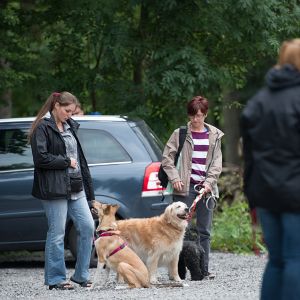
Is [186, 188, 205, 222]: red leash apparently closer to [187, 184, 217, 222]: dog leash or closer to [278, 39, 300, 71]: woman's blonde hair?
[187, 184, 217, 222]: dog leash

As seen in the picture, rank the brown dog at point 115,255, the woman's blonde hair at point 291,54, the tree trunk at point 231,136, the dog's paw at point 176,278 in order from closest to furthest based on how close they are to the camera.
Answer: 1. the woman's blonde hair at point 291,54
2. the brown dog at point 115,255
3. the dog's paw at point 176,278
4. the tree trunk at point 231,136

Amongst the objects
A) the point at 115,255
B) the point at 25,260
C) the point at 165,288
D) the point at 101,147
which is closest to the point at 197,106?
the point at 115,255

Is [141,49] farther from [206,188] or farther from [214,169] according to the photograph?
[206,188]

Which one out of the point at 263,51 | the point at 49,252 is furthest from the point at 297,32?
the point at 49,252

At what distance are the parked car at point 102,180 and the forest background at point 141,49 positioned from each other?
2.96 meters

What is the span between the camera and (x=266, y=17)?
50.5 feet

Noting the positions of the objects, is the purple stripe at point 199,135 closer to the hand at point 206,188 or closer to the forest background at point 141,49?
the hand at point 206,188

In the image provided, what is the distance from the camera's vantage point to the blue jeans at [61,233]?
32.8 ft

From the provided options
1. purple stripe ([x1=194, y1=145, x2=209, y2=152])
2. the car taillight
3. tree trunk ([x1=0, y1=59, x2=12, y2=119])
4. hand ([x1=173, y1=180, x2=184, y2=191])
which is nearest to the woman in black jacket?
hand ([x1=173, y1=180, x2=184, y2=191])

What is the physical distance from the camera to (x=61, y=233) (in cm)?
1009

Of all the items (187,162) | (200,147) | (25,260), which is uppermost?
(200,147)

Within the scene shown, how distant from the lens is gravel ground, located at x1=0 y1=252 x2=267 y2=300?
929cm

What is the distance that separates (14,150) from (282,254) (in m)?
6.75

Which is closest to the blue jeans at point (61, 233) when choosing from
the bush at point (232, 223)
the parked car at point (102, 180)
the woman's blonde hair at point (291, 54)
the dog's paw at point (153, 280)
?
the dog's paw at point (153, 280)
